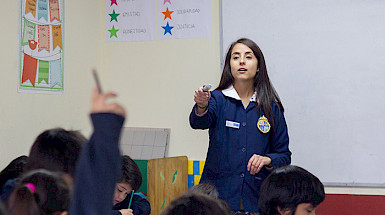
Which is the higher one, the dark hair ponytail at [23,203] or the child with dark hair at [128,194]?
A: the dark hair ponytail at [23,203]

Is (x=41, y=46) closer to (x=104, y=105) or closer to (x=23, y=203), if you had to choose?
(x=23, y=203)

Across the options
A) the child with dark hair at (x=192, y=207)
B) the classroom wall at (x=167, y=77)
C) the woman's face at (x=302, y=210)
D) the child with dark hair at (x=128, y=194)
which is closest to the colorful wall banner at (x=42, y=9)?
the classroom wall at (x=167, y=77)

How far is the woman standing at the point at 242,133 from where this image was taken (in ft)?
6.31

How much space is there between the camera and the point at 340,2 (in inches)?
110

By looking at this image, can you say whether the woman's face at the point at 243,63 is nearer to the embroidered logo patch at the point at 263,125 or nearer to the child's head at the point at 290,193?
the embroidered logo patch at the point at 263,125

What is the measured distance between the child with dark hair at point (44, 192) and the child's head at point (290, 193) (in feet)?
3.10

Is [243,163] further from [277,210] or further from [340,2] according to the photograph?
[340,2]

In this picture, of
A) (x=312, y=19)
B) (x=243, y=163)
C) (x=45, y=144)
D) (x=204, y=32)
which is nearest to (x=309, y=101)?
(x=312, y=19)

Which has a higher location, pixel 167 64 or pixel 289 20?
pixel 289 20

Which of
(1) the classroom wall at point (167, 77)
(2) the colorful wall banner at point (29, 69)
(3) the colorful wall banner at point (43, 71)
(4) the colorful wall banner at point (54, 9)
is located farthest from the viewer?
(1) the classroom wall at point (167, 77)

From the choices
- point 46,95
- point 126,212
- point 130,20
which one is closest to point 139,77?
point 130,20

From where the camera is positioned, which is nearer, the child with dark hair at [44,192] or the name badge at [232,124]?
the child with dark hair at [44,192]

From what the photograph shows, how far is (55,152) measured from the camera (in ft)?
3.40

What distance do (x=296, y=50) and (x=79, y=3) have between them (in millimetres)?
1470
